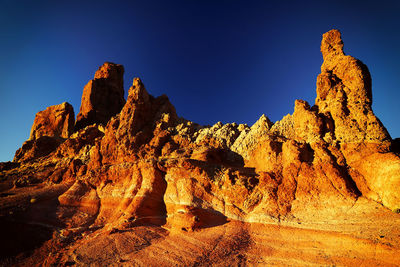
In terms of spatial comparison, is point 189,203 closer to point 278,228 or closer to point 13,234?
point 278,228

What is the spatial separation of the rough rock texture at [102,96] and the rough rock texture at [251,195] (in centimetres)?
2505

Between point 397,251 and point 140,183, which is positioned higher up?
point 140,183

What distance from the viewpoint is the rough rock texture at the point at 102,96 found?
5668cm

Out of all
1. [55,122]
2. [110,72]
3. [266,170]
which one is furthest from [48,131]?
[266,170]

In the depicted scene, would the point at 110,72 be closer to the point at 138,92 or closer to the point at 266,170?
the point at 138,92

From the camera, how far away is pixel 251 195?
2077 cm

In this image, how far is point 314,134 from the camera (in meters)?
22.4

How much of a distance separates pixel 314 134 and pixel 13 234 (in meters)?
33.0

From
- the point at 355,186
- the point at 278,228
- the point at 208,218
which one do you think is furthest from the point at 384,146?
the point at 208,218

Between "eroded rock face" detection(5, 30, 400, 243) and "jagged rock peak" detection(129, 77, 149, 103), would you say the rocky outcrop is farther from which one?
"jagged rock peak" detection(129, 77, 149, 103)

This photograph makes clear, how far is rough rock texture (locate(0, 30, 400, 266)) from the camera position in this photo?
1432cm

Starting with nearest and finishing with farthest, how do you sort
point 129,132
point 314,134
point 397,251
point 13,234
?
point 397,251 → point 13,234 → point 314,134 → point 129,132

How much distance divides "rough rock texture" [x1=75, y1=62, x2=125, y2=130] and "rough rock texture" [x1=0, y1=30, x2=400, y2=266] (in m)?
25.0

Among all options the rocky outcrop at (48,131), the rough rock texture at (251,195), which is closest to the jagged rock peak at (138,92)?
the rough rock texture at (251,195)
